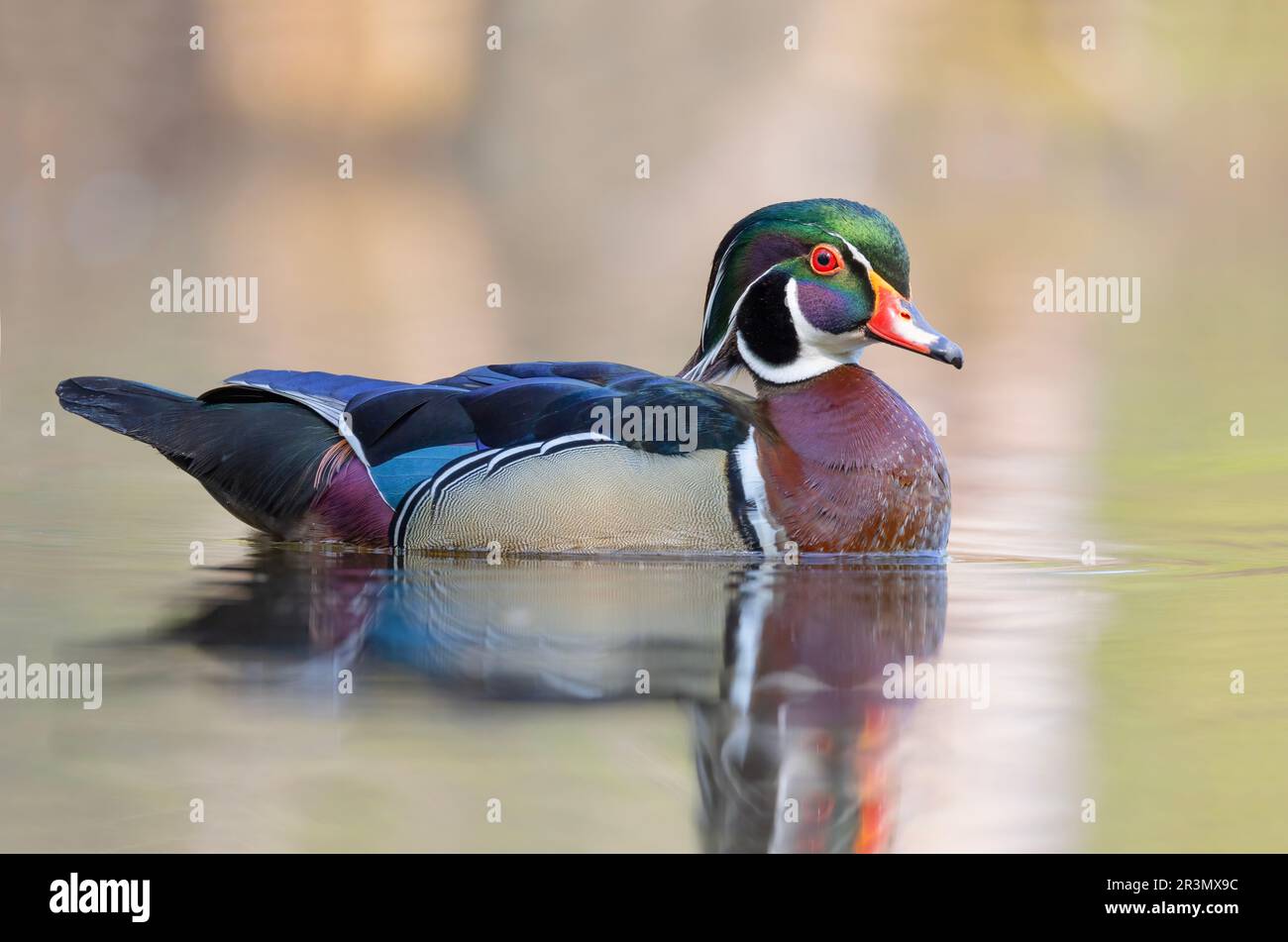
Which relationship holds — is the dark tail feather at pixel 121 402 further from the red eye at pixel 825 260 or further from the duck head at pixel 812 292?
the red eye at pixel 825 260

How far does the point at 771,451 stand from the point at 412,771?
119 inches

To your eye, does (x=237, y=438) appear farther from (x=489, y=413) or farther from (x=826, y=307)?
(x=826, y=307)

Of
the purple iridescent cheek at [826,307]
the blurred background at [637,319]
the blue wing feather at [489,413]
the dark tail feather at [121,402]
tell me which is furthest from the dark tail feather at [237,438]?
the purple iridescent cheek at [826,307]

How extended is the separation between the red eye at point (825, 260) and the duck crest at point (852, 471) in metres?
0.42

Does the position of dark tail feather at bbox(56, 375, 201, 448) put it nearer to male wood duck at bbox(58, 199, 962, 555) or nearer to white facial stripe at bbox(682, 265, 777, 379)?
male wood duck at bbox(58, 199, 962, 555)

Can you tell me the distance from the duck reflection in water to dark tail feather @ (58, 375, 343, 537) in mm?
231

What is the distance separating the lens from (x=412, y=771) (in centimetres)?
452

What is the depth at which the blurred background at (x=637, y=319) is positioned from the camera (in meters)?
4.54

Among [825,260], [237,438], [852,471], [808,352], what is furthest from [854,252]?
[237,438]

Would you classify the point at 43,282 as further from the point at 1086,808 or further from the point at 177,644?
the point at 1086,808

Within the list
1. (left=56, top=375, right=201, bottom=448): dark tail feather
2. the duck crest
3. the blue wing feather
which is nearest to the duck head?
the duck crest

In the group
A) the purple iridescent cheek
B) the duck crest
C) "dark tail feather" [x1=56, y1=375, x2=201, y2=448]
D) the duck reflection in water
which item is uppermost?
the purple iridescent cheek

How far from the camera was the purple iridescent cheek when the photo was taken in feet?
24.8

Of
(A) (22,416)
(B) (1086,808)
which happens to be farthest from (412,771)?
(A) (22,416)
